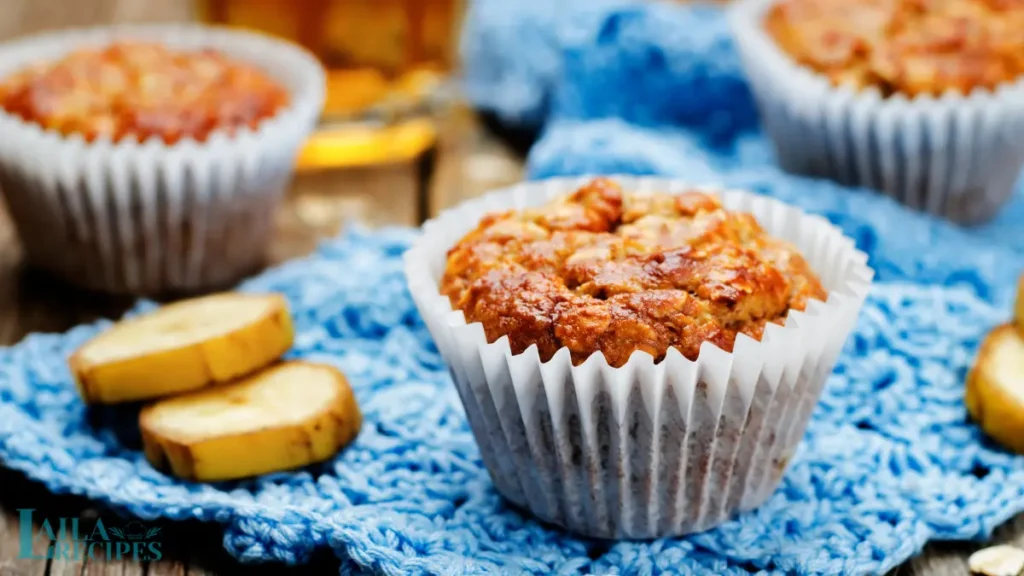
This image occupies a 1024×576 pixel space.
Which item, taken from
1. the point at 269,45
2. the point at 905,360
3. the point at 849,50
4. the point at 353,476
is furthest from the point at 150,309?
the point at 849,50

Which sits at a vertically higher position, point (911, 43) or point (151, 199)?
point (911, 43)

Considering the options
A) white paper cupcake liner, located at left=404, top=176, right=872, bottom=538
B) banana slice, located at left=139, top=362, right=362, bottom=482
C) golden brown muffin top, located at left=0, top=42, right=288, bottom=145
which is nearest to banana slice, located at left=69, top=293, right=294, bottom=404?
banana slice, located at left=139, top=362, right=362, bottom=482

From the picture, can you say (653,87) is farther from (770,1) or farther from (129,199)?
(129,199)

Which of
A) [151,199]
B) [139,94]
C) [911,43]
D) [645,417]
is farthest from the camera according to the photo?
[911,43]

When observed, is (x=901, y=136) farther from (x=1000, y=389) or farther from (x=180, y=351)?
(x=180, y=351)

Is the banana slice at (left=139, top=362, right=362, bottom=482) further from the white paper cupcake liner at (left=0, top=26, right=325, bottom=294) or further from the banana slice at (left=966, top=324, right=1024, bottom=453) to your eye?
the banana slice at (left=966, top=324, right=1024, bottom=453)

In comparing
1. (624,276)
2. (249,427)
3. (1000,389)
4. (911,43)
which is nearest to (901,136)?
(911,43)
